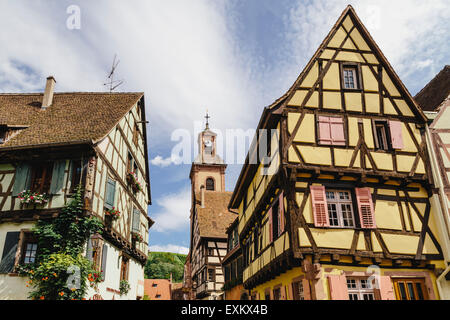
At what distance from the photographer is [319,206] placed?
35.5 ft

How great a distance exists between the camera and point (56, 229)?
1205cm

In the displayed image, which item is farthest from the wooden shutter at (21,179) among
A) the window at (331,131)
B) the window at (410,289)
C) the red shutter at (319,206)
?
the window at (410,289)

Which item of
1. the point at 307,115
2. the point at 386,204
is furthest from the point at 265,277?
the point at 307,115

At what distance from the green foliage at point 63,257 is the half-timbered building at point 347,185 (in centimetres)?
620

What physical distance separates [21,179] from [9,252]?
2593 millimetres

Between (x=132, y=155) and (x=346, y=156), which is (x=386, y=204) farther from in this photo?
(x=132, y=155)

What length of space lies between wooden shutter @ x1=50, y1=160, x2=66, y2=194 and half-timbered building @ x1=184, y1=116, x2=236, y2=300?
1618 cm

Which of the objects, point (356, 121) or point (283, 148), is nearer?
point (283, 148)

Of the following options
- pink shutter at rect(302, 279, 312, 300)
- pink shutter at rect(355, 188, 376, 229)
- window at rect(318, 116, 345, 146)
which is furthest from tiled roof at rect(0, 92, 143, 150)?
pink shutter at rect(355, 188, 376, 229)

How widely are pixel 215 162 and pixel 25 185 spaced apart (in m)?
30.9

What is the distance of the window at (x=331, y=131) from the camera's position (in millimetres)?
11797

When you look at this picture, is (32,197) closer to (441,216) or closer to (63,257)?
(63,257)

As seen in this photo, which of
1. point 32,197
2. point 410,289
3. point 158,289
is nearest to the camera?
point 410,289

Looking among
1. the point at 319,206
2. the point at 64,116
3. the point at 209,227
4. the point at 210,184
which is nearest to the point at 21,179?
the point at 64,116
